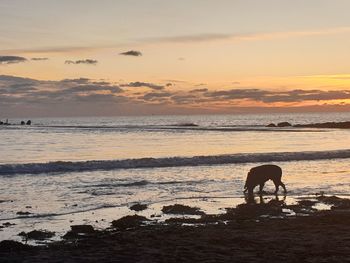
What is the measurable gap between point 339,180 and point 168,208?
1069 centimetres

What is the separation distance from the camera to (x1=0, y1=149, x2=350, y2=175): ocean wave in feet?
97.0

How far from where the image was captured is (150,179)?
24766 millimetres

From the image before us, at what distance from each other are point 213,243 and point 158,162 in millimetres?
22552

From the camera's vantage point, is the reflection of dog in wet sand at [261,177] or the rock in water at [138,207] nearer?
the rock in water at [138,207]

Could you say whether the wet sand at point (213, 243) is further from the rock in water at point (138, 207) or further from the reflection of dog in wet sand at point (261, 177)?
the reflection of dog in wet sand at point (261, 177)

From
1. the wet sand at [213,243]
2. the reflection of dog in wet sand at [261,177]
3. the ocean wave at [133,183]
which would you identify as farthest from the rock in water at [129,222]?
the ocean wave at [133,183]

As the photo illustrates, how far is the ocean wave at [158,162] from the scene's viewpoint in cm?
2958

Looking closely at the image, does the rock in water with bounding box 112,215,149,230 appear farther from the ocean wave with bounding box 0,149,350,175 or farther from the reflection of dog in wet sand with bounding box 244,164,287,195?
the ocean wave with bounding box 0,149,350,175

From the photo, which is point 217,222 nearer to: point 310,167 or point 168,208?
point 168,208

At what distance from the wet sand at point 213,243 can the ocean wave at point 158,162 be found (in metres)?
17.5

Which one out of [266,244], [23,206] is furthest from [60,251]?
[23,206]

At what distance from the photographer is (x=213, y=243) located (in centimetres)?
1073

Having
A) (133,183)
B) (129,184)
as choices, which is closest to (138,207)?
(129,184)

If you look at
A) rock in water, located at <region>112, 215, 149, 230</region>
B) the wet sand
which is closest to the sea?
rock in water, located at <region>112, 215, 149, 230</region>
